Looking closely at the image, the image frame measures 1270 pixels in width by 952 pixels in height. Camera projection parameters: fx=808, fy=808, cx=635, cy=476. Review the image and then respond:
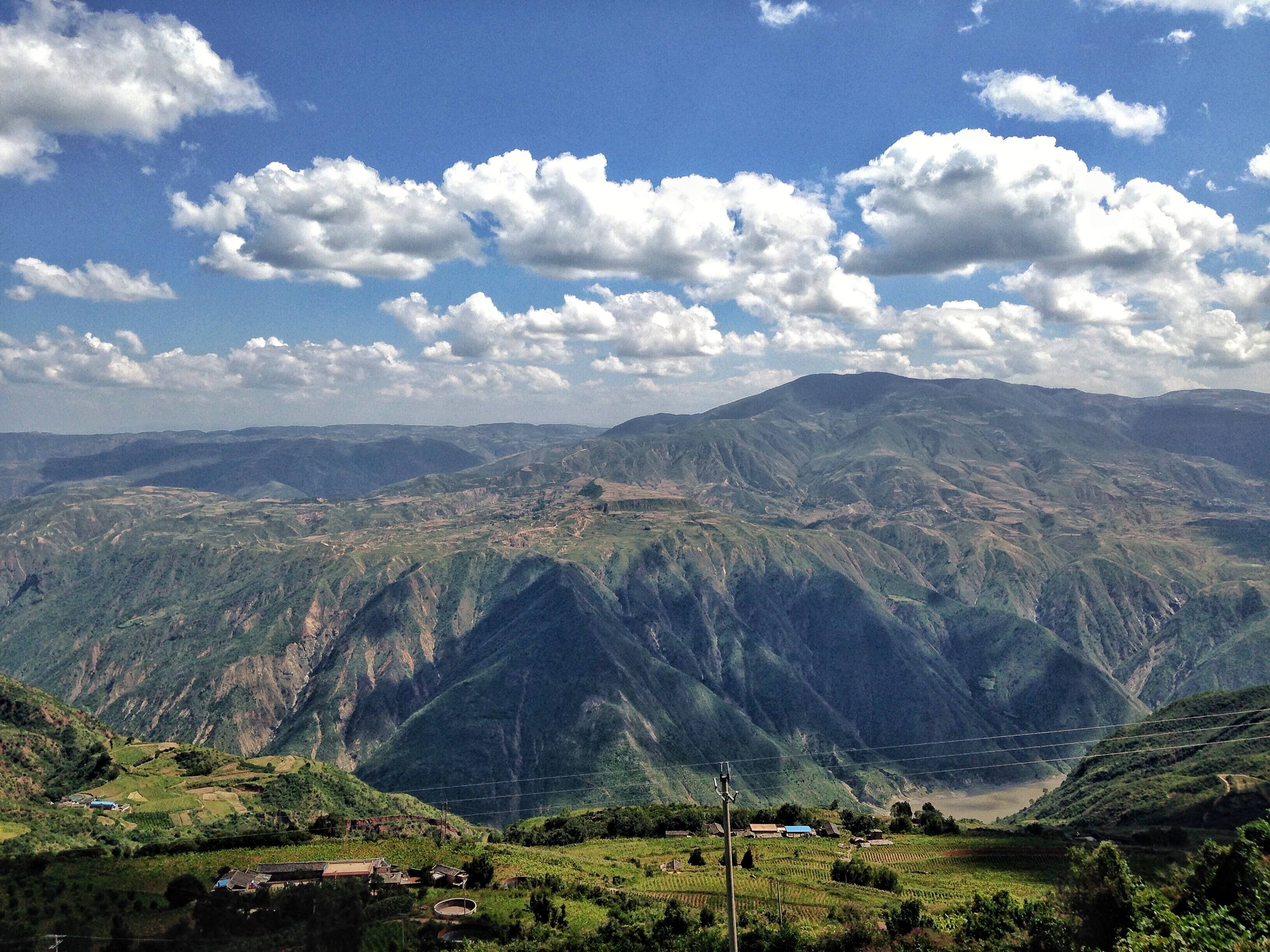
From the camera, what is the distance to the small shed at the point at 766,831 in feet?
364

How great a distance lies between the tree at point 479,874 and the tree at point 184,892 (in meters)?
21.5

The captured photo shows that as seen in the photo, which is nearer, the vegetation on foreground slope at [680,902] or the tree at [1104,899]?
the tree at [1104,899]

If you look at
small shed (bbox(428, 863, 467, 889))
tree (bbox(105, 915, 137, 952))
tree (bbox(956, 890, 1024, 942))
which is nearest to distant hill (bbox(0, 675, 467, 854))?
tree (bbox(105, 915, 137, 952))

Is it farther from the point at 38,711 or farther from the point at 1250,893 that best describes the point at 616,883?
the point at 38,711

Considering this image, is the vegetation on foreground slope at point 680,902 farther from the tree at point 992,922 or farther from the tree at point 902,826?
the tree at point 902,826

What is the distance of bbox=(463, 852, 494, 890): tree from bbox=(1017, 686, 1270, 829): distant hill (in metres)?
92.5

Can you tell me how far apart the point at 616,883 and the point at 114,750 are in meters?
131

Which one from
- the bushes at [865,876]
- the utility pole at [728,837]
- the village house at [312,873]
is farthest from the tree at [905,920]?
the village house at [312,873]

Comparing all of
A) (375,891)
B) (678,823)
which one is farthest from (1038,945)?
(678,823)

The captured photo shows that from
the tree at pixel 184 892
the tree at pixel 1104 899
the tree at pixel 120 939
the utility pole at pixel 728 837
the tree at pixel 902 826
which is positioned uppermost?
the utility pole at pixel 728 837

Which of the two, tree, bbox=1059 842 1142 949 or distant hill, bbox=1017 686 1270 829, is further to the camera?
distant hill, bbox=1017 686 1270 829

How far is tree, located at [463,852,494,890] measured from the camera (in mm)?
72688

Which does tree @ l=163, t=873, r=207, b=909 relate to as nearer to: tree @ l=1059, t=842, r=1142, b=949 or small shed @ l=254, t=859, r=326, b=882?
small shed @ l=254, t=859, r=326, b=882

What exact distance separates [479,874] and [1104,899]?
50618 millimetres
